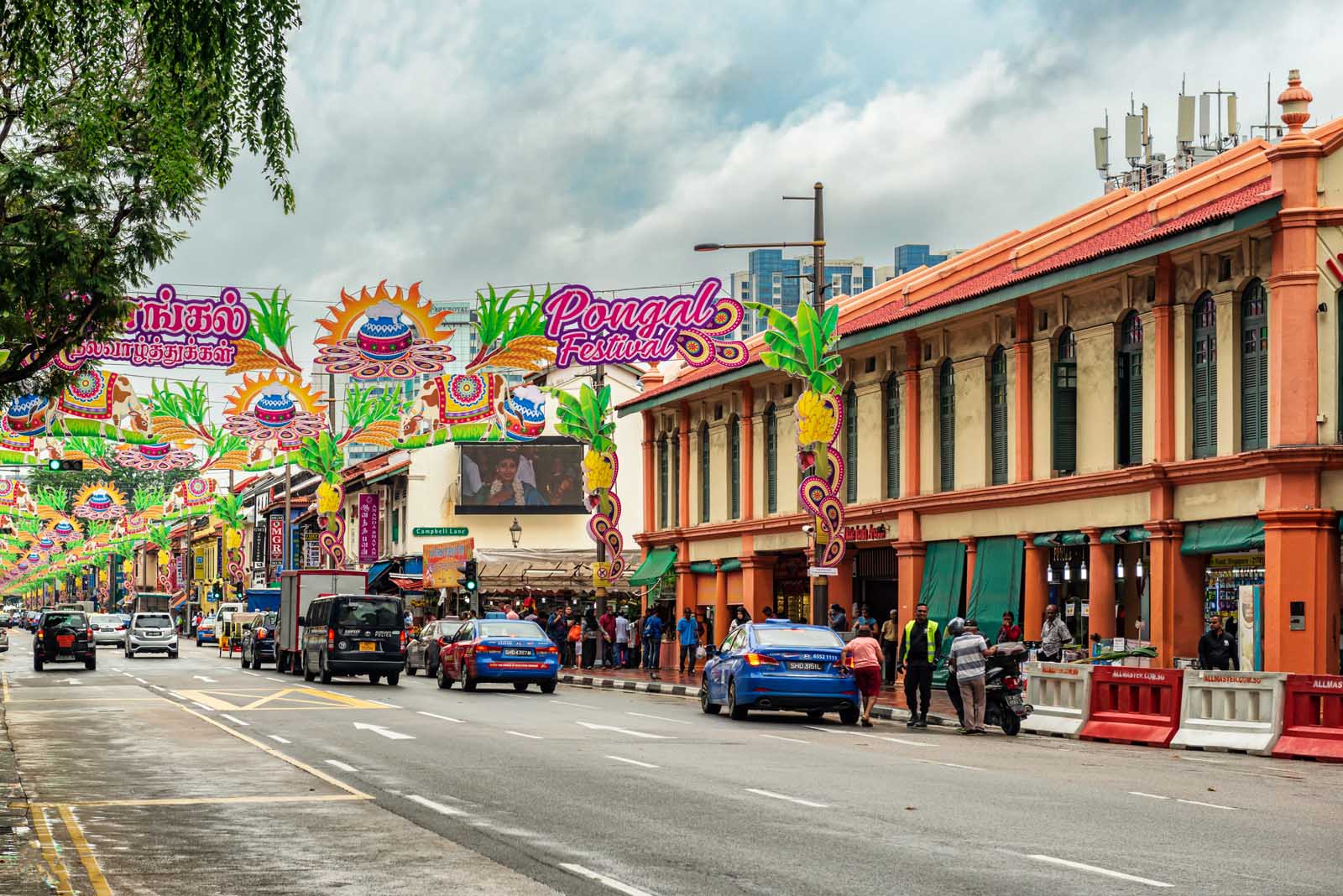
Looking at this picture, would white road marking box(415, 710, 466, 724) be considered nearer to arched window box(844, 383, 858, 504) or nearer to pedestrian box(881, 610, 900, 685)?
pedestrian box(881, 610, 900, 685)

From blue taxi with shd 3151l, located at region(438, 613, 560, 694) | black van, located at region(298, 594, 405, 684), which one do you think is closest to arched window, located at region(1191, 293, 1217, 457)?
blue taxi with shd 3151l, located at region(438, 613, 560, 694)

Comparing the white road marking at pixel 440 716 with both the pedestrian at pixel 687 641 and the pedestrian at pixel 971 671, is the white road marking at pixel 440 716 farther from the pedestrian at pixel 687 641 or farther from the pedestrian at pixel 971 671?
the pedestrian at pixel 687 641

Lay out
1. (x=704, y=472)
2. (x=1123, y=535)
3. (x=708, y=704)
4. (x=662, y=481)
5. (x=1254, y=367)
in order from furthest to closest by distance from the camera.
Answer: (x=662, y=481), (x=704, y=472), (x=1123, y=535), (x=708, y=704), (x=1254, y=367)

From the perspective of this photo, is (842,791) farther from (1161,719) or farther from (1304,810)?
(1161,719)

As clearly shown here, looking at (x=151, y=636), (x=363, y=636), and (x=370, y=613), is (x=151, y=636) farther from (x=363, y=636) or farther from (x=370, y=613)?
(x=363, y=636)

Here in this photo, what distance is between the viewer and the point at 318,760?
1989 cm

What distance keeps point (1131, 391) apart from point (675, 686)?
12186 millimetres

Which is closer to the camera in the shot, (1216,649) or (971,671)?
(971,671)

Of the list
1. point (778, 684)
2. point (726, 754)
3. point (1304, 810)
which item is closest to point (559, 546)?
point (778, 684)

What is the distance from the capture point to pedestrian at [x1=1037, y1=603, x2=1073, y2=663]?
30.0 metres

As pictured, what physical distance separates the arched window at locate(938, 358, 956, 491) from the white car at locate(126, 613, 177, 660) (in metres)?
36.5

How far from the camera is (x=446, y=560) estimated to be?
2496 inches

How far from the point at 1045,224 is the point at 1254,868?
1034 inches

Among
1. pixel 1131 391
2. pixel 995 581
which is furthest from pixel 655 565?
pixel 1131 391
